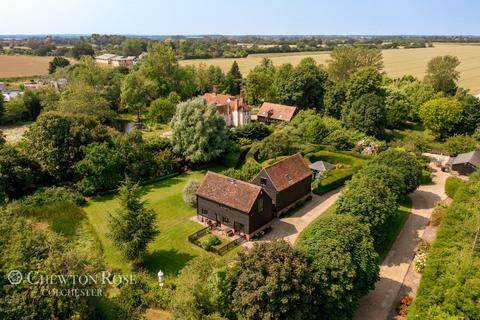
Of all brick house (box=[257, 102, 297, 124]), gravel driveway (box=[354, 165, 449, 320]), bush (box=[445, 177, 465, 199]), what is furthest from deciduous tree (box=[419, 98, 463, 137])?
brick house (box=[257, 102, 297, 124])

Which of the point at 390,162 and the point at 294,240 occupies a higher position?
the point at 390,162

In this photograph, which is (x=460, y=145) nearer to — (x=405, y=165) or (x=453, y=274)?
(x=405, y=165)

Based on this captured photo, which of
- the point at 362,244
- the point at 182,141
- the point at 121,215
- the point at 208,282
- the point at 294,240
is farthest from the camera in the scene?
the point at 182,141

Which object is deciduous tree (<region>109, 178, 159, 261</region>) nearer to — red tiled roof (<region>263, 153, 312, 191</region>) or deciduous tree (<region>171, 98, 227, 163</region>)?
red tiled roof (<region>263, 153, 312, 191</region>)

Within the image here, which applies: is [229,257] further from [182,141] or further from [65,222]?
[182,141]

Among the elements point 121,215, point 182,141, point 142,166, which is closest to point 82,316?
point 121,215

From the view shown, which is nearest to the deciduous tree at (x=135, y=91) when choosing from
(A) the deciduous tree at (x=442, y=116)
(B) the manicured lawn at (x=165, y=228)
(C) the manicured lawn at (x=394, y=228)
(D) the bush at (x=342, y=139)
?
(B) the manicured lawn at (x=165, y=228)
